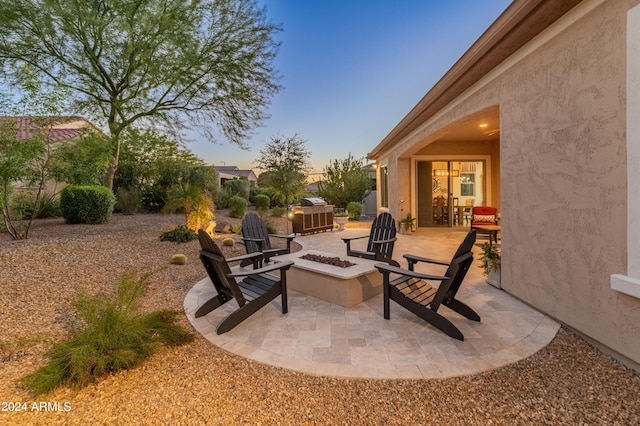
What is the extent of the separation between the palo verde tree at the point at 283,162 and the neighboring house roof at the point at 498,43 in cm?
550

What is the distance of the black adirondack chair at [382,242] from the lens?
4641mm

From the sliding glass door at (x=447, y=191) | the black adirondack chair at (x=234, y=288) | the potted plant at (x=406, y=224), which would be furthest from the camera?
the sliding glass door at (x=447, y=191)

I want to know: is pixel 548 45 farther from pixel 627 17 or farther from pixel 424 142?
pixel 424 142

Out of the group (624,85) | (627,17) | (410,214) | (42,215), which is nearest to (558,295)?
(624,85)

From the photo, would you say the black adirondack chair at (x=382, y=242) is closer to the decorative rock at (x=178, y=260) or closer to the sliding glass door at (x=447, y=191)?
the decorative rock at (x=178, y=260)

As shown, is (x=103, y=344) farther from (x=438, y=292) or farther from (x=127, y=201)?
(x=127, y=201)

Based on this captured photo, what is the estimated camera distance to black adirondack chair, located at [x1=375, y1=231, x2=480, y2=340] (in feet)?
9.26

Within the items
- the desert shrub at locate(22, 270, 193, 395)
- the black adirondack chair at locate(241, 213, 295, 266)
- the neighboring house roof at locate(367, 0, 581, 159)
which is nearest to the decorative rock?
the black adirondack chair at locate(241, 213, 295, 266)

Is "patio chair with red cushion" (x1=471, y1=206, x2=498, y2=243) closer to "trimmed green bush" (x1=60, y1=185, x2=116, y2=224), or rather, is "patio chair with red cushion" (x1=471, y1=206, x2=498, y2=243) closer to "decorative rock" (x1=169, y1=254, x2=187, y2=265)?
"decorative rock" (x1=169, y1=254, x2=187, y2=265)

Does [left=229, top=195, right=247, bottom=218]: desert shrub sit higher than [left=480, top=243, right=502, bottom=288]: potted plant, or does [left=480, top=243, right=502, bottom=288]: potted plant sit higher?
[left=229, top=195, right=247, bottom=218]: desert shrub

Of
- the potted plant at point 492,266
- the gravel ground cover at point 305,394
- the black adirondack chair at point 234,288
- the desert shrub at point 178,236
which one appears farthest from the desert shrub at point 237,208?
the potted plant at point 492,266

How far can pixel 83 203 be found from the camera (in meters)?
8.10

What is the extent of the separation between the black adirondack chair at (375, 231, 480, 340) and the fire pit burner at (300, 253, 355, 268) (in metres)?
0.87

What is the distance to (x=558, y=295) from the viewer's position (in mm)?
3018
